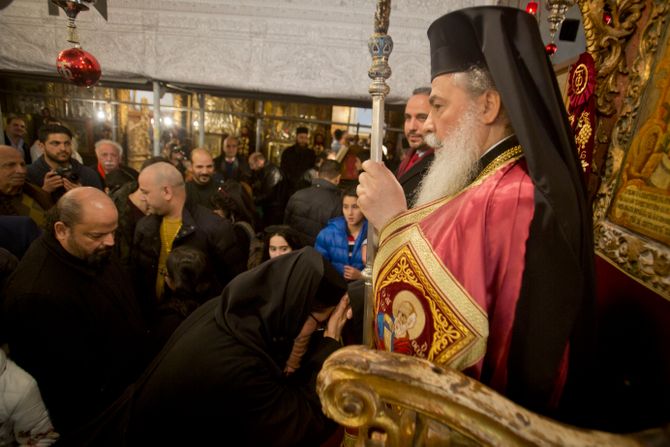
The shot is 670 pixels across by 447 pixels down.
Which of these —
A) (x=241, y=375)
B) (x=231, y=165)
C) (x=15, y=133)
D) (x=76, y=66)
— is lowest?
(x=241, y=375)

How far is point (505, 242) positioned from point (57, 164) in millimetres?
4525

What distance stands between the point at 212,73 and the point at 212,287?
279 cm

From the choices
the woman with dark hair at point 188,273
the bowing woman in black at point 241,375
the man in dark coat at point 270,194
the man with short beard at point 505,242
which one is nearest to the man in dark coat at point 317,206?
the woman with dark hair at point 188,273

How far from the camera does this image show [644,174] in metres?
1.31

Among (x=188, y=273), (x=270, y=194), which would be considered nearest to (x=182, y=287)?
(x=188, y=273)

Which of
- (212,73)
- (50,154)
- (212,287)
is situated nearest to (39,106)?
(50,154)

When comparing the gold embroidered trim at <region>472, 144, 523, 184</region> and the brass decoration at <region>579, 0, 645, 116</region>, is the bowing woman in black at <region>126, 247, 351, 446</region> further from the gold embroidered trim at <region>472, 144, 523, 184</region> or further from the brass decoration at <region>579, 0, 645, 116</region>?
the brass decoration at <region>579, 0, 645, 116</region>

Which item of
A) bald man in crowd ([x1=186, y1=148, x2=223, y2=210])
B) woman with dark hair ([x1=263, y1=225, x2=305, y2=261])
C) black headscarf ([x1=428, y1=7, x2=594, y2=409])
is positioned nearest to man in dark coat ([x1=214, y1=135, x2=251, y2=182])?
bald man in crowd ([x1=186, y1=148, x2=223, y2=210])

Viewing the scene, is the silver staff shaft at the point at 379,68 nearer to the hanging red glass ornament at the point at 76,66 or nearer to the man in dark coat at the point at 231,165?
the hanging red glass ornament at the point at 76,66

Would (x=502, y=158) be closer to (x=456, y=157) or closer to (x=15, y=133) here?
(x=456, y=157)

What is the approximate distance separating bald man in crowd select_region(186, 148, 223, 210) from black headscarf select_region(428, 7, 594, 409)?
350 centimetres

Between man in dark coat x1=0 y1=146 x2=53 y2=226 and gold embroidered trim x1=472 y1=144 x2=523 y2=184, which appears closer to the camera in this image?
gold embroidered trim x1=472 y1=144 x2=523 y2=184

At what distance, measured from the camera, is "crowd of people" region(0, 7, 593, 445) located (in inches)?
38.0

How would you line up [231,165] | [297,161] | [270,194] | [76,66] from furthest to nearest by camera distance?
1. [297,161]
2. [231,165]
3. [270,194]
4. [76,66]
